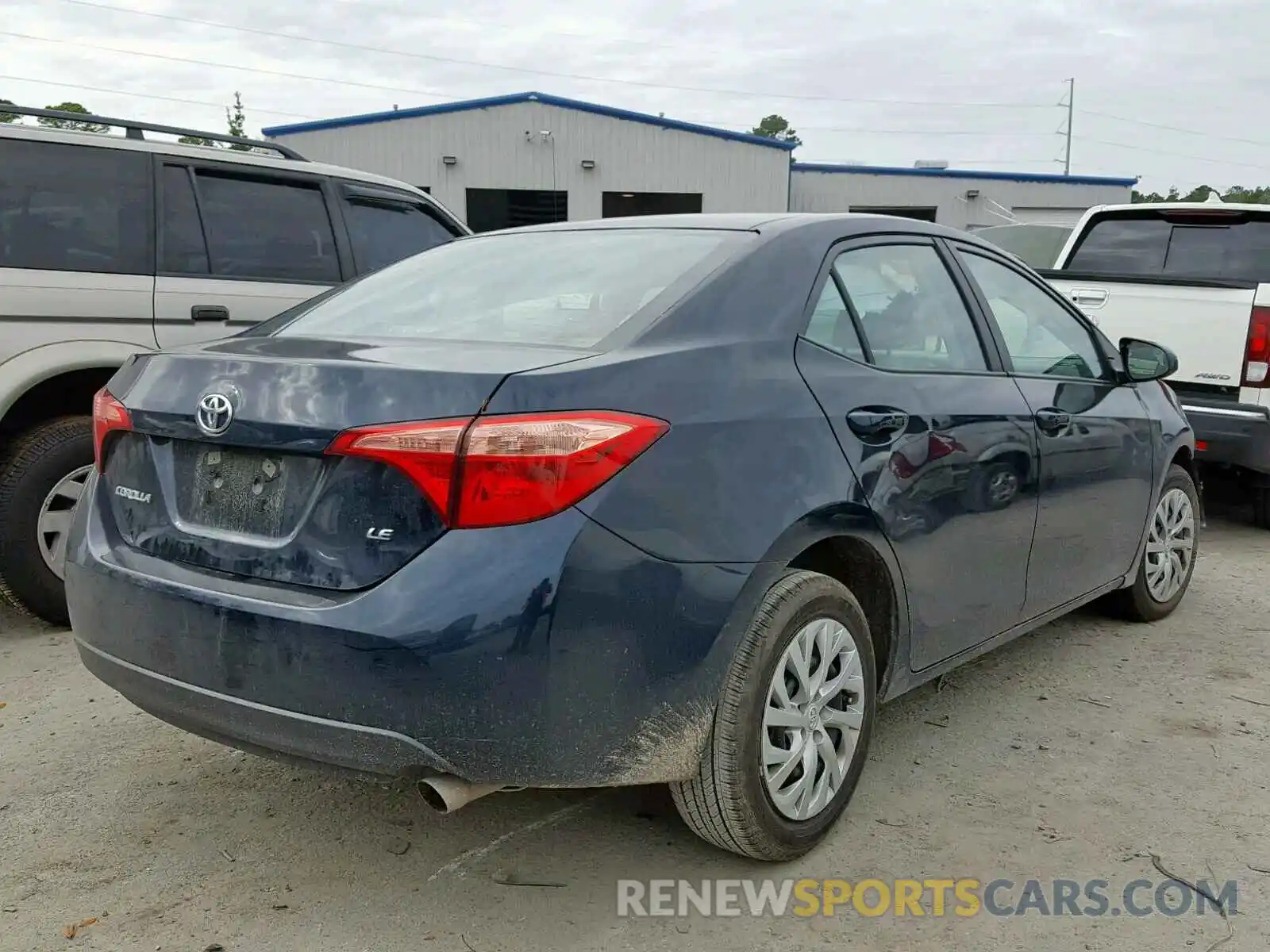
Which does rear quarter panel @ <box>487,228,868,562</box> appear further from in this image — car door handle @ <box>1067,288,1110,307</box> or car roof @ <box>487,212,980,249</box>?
car door handle @ <box>1067,288,1110,307</box>

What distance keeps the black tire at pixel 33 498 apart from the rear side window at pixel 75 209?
688 millimetres

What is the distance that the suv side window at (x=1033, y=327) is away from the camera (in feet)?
12.2

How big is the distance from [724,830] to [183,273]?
359 centimetres

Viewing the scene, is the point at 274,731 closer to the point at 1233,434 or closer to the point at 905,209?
the point at 1233,434

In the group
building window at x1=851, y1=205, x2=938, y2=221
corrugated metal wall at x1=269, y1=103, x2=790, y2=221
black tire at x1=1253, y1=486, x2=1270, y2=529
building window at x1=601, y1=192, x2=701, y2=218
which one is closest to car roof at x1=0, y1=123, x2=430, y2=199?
black tire at x1=1253, y1=486, x2=1270, y2=529

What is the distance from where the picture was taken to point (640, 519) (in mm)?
2268

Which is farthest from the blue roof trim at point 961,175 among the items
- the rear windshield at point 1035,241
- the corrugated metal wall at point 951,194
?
the rear windshield at point 1035,241

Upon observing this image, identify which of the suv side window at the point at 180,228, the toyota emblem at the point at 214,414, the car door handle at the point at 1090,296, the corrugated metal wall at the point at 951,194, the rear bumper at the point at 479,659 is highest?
the corrugated metal wall at the point at 951,194

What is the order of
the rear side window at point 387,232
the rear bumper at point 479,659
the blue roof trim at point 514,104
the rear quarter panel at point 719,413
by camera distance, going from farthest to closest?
the blue roof trim at point 514,104, the rear side window at point 387,232, the rear quarter panel at point 719,413, the rear bumper at point 479,659

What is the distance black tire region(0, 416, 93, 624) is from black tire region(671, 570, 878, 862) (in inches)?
122

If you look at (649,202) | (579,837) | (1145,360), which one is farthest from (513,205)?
(579,837)

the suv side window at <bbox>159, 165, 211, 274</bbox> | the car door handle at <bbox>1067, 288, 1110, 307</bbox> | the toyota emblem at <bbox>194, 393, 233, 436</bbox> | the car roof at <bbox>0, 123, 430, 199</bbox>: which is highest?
the car roof at <bbox>0, 123, 430, 199</bbox>

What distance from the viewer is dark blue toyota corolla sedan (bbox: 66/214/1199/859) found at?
2.19 metres

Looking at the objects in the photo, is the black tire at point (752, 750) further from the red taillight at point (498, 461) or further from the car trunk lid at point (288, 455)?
the car trunk lid at point (288, 455)
